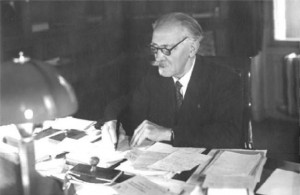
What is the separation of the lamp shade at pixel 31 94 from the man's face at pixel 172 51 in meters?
1.13

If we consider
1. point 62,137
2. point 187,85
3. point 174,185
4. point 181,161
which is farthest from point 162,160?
point 187,85

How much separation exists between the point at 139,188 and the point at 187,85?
0.92m

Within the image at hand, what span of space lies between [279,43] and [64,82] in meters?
3.13

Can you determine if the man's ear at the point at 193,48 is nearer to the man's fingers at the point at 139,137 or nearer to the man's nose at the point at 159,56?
the man's nose at the point at 159,56

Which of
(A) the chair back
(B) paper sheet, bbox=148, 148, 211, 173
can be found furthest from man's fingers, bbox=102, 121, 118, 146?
(A) the chair back

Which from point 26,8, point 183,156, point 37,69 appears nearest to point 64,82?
point 37,69

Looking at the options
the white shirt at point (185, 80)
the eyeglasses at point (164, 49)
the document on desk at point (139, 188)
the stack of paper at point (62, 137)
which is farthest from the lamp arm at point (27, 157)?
the white shirt at point (185, 80)

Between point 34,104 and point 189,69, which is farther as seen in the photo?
point 189,69

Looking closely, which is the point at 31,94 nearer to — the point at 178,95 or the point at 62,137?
the point at 62,137

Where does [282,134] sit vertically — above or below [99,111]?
below

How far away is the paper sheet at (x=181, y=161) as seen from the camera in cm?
149

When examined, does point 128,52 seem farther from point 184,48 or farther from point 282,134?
point 184,48

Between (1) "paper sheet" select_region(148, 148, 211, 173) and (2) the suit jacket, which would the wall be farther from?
(1) "paper sheet" select_region(148, 148, 211, 173)

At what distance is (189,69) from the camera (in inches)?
86.2
